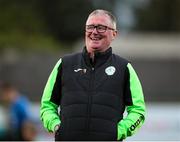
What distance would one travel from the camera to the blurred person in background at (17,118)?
12.4 metres

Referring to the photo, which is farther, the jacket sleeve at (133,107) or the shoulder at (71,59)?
the shoulder at (71,59)

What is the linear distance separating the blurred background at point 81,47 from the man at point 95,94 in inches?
290

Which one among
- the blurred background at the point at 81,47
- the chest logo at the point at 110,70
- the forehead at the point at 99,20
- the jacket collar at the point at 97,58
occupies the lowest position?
the chest logo at the point at 110,70

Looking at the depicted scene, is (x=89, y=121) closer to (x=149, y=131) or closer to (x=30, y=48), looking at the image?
(x=149, y=131)

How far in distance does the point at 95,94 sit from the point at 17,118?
6.73m

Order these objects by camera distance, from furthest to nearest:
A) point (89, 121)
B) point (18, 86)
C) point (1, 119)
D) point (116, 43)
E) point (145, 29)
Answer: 1. point (145, 29)
2. point (116, 43)
3. point (18, 86)
4. point (1, 119)
5. point (89, 121)

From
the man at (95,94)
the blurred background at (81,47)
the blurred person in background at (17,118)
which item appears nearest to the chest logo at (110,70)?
the man at (95,94)

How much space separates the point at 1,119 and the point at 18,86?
14.8 metres

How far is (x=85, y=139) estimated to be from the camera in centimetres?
593

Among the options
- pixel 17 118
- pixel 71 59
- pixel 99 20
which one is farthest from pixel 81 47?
pixel 99 20

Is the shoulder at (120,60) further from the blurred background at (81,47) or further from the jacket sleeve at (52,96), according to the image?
the blurred background at (81,47)

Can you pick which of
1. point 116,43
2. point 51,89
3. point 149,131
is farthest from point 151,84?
point 51,89

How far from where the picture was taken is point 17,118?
12.5 meters

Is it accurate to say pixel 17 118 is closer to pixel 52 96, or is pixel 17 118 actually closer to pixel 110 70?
pixel 52 96
